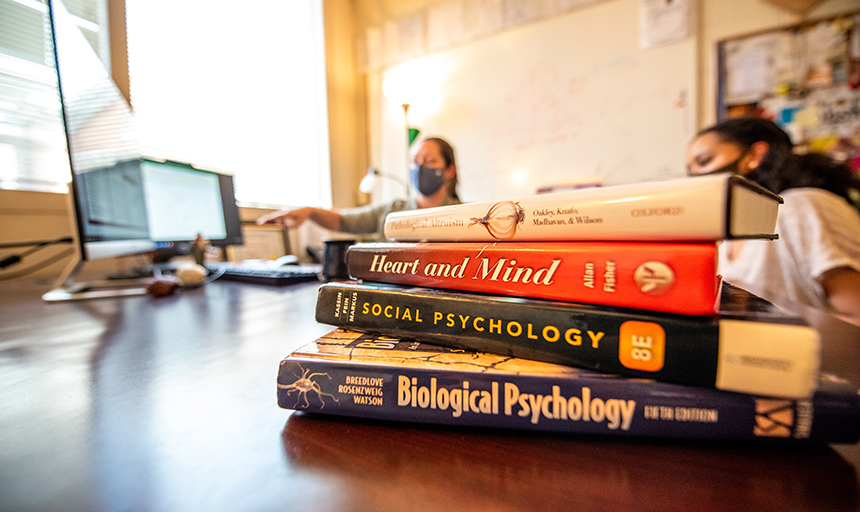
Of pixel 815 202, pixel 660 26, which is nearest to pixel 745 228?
pixel 815 202

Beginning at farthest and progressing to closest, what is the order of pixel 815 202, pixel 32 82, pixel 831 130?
pixel 831 130, pixel 32 82, pixel 815 202

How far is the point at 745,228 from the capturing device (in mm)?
187

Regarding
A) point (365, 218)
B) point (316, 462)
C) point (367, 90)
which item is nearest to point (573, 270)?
point (316, 462)

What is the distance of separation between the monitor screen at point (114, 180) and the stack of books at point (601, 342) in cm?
71

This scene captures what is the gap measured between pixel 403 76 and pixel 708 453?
83.4 inches

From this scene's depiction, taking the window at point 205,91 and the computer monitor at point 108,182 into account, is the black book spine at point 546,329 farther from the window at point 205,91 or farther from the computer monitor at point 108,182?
the window at point 205,91

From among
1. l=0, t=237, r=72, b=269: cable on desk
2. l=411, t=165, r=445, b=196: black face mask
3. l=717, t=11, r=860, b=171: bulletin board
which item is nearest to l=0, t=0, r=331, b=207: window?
l=0, t=237, r=72, b=269: cable on desk

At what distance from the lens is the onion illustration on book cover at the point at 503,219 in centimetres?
25

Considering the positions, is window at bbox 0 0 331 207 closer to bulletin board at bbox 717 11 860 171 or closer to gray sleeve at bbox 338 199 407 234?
gray sleeve at bbox 338 199 407 234

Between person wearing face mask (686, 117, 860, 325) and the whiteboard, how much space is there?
64cm

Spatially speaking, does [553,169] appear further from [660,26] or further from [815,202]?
[815,202]

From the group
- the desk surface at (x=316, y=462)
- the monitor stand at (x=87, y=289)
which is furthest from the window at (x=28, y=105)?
the desk surface at (x=316, y=462)

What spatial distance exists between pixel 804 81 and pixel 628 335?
1771 mm

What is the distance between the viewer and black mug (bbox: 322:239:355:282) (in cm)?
65
